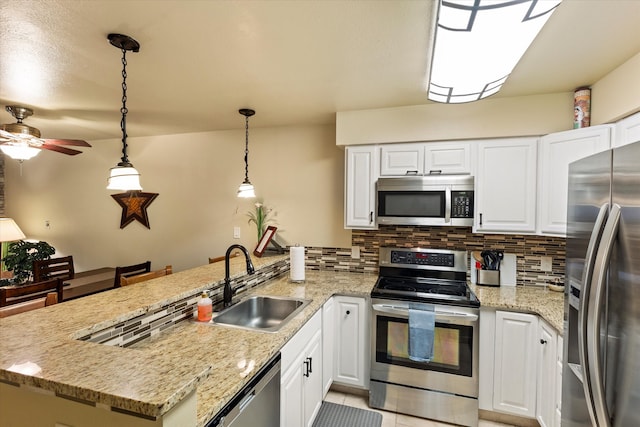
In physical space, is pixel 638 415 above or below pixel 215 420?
above

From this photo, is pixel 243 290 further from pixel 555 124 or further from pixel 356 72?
pixel 555 124

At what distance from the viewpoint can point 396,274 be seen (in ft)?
9.21

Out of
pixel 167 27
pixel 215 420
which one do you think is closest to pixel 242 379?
pixel 215 420

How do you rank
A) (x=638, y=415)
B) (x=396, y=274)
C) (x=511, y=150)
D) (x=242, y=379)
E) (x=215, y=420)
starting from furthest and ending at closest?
(x=396, y=274), (x=511, y=150), (x=242, y=379), (x=215, y=420), (x=638, y=415)

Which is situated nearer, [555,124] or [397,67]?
[397,67]

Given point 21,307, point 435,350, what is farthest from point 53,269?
point 435,350

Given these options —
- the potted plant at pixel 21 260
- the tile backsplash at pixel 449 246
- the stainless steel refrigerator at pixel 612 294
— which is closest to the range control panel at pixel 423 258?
the tile backsplash at pixel 449 246

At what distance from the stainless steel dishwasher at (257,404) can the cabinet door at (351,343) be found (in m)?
1.07

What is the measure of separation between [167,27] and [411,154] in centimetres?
192

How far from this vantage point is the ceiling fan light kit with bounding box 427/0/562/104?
111 centimetres

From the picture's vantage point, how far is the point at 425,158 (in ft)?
8.34

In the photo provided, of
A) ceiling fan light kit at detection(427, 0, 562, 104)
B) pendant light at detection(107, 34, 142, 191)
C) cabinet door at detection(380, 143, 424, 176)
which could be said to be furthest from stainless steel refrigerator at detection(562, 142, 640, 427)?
pendant light at detection(107, 34, 142, 191)

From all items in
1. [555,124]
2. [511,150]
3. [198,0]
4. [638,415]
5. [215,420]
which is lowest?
[215,420]

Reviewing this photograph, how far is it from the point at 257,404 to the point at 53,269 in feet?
12.4
